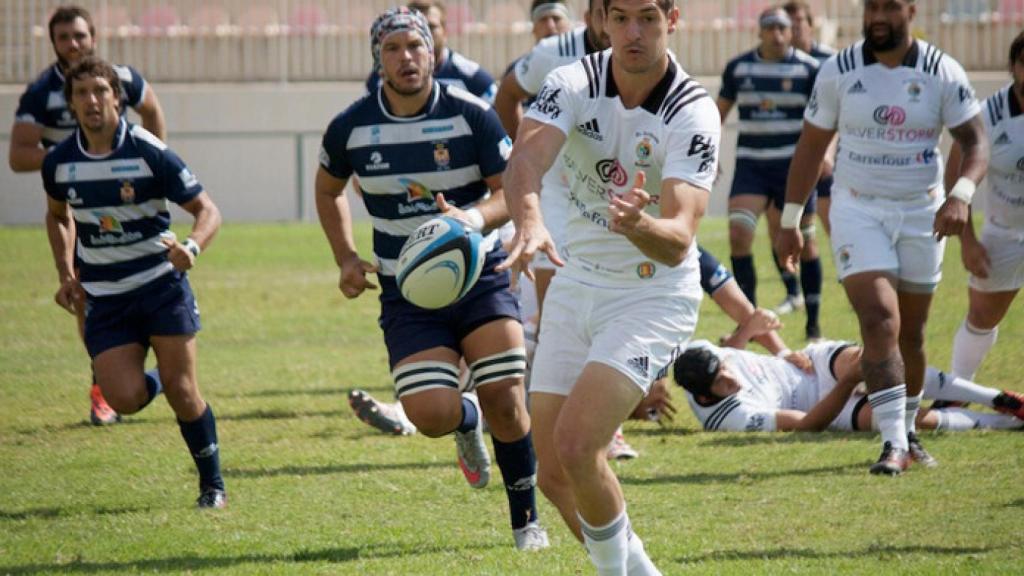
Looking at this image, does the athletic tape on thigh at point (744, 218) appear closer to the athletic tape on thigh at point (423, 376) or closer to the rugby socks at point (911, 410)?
the rugby socks at point (911, 410)

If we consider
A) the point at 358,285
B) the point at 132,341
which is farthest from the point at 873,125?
the point at 132,341

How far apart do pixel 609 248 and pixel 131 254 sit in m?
3.23

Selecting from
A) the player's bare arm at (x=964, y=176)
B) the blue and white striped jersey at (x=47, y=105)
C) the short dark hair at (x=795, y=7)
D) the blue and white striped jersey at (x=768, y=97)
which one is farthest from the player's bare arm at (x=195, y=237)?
the short dark hair at (x=795, y=7)

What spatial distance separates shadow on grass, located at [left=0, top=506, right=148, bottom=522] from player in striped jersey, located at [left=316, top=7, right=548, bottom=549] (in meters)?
1.76

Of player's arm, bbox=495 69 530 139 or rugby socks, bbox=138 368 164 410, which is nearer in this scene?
rugby socks, bbox=138 368 164 410

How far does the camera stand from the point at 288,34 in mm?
29297

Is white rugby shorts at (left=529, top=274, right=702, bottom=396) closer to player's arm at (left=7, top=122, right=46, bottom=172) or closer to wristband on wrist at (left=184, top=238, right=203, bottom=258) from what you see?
wristband on wrist at (left=184, top=238, right=203, bottom=258)

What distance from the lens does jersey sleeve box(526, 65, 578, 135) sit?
5488mm

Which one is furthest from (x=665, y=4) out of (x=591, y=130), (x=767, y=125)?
(x=767, y=125)

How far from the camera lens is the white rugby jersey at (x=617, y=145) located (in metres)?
5.40

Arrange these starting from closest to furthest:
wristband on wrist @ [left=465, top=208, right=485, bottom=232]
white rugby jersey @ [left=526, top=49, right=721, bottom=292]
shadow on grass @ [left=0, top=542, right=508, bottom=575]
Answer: white rugby jersey @ [left=526, top=49, right=721, bottom=292] → wristband on wrist @ [left=465, top=208, right=485, bottom=232] → shadow on grass @ [left=0, top=542, right=508, bottom=575]

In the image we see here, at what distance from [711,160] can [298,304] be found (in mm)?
11944

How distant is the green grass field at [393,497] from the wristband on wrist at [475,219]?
4.49 feet

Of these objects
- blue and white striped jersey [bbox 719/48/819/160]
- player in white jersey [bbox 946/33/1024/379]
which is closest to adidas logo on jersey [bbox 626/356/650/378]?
player in white jersey [bbox 946/33/1024/379]
